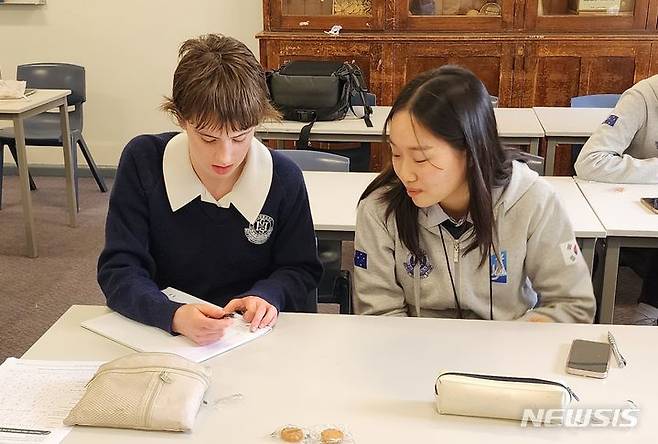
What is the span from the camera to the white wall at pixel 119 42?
15.1 feet

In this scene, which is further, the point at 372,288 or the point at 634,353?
the point at 372,288

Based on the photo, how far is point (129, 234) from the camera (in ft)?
5.04

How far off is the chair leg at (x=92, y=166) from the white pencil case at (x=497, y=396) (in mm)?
3593

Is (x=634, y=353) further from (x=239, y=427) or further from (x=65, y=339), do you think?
(x=65, y=339)

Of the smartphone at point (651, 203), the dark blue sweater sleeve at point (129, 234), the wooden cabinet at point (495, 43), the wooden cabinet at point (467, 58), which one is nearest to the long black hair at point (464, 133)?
the dark blue sweater sleeve at point (129, 234)

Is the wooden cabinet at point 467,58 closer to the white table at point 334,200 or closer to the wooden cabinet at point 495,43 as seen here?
the wooden cabinet at point 495,43

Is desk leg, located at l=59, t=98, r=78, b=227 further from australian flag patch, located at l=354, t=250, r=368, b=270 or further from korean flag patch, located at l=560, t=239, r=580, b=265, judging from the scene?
korean flag patch, located at l=560, t=239, r=580, b=265

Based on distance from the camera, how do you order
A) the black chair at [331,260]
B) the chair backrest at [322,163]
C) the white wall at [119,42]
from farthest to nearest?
1. the white wall at [119,42]
2. the chair backrest at [322,163]
3. the black chair at [331,260]

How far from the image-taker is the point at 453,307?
1583 millimetres

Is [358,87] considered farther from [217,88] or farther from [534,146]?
[217,88]

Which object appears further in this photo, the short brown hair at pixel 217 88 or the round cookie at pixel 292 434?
the short brown hair at pixel 217 88

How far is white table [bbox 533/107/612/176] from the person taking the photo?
3001 millimetres

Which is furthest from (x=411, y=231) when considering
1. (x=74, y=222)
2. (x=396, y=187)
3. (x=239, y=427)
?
(x=74, y=222)

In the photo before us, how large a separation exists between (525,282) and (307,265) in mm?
457
